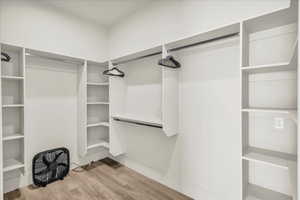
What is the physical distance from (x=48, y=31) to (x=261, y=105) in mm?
3023

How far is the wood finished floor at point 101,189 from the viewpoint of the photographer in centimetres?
207

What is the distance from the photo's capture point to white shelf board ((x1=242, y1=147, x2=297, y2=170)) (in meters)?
1.19

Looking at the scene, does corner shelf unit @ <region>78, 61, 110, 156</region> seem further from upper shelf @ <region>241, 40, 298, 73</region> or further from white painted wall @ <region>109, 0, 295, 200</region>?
upper shelf @ <region>241, 40, 298, 73</region>

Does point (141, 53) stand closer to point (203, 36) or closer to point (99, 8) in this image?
point (203, 36)

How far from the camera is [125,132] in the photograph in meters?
2.91

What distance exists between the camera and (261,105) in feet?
4.85

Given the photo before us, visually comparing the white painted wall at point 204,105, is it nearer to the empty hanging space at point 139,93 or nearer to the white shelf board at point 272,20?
the white shelf board at point 272,20

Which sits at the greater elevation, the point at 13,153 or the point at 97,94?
the point at 97,94

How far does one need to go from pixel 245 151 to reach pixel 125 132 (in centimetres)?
199

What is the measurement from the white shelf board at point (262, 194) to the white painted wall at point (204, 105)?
2.2 inches

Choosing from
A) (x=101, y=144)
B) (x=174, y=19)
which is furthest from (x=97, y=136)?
(x=174, y=19)

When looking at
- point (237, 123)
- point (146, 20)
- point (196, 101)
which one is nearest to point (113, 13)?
point (146, 20)

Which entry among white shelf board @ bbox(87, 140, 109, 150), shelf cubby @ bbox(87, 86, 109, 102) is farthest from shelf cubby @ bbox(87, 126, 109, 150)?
shelf cubby @ bbox(87, 86, 109, 102)

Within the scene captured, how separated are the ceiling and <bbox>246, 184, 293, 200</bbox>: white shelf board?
2747 mm
